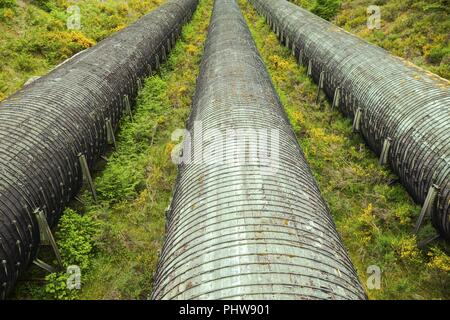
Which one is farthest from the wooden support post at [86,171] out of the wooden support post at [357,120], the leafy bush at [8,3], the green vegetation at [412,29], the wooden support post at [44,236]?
the leafy bush at [8,3]

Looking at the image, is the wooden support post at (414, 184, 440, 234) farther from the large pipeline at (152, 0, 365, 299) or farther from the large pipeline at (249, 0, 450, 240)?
the large pipeline at (152, 0, 365, 299)

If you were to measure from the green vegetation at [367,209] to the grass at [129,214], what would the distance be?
5.98 m

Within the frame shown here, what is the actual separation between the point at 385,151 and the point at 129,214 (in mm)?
9359

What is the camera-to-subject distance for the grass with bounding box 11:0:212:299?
9.93 m

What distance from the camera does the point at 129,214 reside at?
12.4 metres

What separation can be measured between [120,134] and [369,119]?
1066 cm

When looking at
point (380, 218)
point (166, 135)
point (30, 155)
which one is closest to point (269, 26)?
point (166, 135)

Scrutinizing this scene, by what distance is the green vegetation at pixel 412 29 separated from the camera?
65.7 ft

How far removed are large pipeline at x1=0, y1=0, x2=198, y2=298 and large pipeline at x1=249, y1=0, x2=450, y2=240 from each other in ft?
34.4

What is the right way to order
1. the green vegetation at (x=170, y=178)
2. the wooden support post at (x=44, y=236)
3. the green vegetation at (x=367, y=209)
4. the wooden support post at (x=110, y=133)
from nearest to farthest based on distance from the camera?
the wooden support post at (x=44, y=236)
the green vegetation at (x=367, y=209)
the green vegetation at (x=170, y=178)
the wooden support post at (x=110, y=133)

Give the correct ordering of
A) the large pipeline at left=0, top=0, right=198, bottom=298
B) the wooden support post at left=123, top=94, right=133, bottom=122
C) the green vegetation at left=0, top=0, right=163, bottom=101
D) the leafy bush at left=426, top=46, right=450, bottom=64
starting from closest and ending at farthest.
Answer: the large pipeline at left=0, top=0, right=198, bottom=298, the wooden support post at left=123, top=94, right=133, bottom=122, the leafy bush at left=426, top=46, right=450, bottom=64, the green vegetation at left=0, top=0, right=163, bottom=101

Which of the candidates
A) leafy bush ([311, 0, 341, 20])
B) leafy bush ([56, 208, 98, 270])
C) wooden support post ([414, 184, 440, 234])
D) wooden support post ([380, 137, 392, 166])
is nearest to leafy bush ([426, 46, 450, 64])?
wooden support post ([380, 137, 392, 166])

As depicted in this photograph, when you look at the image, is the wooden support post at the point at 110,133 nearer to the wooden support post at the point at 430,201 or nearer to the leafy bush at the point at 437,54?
the wooden support post at the point at 430,201

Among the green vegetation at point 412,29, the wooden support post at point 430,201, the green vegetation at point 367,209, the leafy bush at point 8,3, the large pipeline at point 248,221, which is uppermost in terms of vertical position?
the leafy bush at point 8,3
